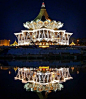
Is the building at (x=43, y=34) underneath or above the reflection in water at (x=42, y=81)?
above

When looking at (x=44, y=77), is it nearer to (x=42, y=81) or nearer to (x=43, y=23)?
(x=42, y=81)

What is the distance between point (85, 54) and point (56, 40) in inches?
696

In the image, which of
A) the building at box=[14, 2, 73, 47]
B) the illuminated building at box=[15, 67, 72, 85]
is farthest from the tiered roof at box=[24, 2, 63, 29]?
the illuminated building at box=[15, 67, 72, 85]

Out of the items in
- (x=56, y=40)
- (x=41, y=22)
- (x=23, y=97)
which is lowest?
(x=23, y=97)

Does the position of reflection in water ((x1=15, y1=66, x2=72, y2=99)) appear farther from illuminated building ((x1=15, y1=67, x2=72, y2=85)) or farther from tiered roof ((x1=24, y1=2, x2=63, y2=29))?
tiered roof ((x1=24, y1=2, x2=63, y2=29))

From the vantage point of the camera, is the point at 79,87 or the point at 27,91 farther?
the point at 79,87

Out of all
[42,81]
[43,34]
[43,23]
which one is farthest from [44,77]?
[43,23]

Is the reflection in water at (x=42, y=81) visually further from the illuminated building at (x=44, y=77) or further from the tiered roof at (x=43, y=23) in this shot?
the tiered roof at (x=43, y=23)

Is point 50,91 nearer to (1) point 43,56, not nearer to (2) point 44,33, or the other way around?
(1) point 43,56

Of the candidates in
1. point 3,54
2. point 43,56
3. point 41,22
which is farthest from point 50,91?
point 41,22

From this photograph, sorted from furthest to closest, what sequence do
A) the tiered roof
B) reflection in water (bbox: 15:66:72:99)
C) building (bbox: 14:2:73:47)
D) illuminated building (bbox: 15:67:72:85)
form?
the tiered roof < building (bbox: 14:2:73:47) < illuminated building (bbox: 15:67:72:85) < reflection in water (bbox: 15:66:72:99)

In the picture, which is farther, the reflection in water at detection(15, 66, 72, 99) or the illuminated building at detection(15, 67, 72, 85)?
the illuminated building at detection(15, 67, 72, 85)

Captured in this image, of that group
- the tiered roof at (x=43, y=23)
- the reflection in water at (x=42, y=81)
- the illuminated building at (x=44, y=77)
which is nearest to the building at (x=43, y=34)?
the tiered roof at (x=43, y=23)

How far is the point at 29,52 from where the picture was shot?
24875 millimetres
